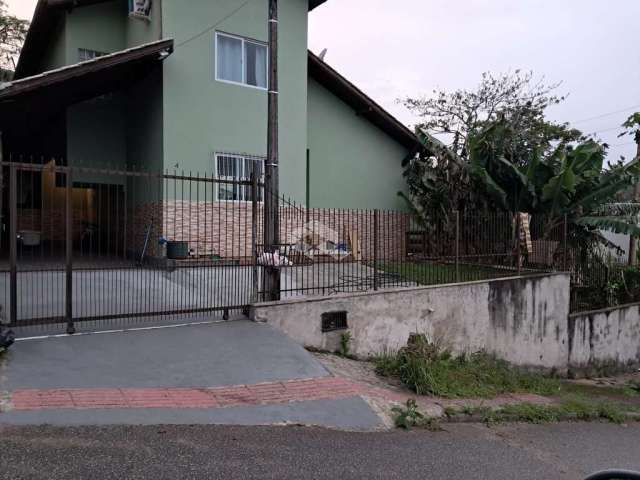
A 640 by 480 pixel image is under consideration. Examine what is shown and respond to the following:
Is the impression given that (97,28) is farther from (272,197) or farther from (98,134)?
(272,197)

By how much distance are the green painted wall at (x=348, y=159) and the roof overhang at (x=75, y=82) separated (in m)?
5.78

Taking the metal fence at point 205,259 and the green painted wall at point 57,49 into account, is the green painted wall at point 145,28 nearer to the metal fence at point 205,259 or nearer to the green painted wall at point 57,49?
the green painted wall at point 57,49

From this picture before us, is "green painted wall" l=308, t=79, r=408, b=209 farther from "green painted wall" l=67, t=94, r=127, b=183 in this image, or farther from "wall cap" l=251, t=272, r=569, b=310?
"wall cap" l=251, t=272, r=569, b=310

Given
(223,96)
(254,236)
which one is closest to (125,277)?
(254,236)

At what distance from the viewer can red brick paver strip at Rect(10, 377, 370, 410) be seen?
187 inches

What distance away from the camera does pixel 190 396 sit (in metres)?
5.29

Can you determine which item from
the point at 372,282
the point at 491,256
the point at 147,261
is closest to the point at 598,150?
the point at 491,256

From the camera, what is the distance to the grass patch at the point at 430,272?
9758 millimetres

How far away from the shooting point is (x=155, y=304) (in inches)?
310

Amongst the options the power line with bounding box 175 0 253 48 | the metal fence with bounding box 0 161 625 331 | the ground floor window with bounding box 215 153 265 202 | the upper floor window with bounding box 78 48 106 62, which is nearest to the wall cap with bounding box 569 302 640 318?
the metal fence with bounding box 0 161 625 331

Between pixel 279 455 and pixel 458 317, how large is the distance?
20.6 ft

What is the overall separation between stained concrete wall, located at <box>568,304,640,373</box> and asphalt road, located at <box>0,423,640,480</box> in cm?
695

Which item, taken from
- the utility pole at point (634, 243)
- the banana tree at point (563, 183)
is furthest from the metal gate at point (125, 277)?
the utility pole at point (634, 243)

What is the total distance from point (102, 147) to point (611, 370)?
14736 mm
